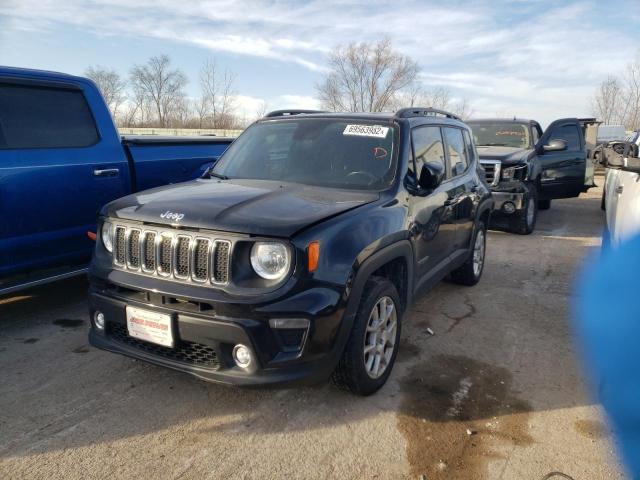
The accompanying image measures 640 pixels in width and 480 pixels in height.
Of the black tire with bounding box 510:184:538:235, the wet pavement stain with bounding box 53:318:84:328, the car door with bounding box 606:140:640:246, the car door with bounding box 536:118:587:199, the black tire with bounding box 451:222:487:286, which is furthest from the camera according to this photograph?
the car door with bounding box 536:118:587:199

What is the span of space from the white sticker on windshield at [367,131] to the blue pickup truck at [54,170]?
87.7 inches

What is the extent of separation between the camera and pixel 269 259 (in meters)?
2.64

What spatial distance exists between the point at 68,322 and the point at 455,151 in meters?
3.89

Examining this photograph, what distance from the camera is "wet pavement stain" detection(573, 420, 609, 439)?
113 inches

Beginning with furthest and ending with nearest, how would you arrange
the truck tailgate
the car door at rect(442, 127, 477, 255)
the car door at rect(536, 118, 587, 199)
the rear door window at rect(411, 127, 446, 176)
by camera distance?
1. the car door at rect(536, 118, 587, 199)
2. the truck tailgate
3. the car door at rect(442, 127, 477, 255)
4. the rear door window at rect(411, 127, 446, 176)

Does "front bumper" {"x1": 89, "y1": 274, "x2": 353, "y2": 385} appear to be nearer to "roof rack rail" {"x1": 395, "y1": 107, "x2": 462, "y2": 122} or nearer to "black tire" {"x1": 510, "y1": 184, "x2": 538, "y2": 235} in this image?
"roof rack rail" {"x1": 395, "y1": 107, "x2": 462, "y2": 122}

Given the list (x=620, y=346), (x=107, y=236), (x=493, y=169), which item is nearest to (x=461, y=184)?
(x=620, y=346)

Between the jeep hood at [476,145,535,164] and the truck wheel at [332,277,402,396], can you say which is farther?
the jeep hood at [476,145,535,164]

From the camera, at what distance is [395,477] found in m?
2.51

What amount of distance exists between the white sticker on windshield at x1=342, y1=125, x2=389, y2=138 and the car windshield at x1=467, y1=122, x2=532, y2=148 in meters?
6.21

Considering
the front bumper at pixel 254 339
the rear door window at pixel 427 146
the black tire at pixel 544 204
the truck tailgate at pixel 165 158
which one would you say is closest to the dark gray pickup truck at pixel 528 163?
the black tire at pixel 544 204

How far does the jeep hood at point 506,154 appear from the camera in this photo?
807 centimetres

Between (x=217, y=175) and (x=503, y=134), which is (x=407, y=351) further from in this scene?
(x=503, y=134)

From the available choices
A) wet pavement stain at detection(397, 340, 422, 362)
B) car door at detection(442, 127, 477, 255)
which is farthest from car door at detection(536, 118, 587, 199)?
wet pavement stain at detection(397, 340, 422, 362)
